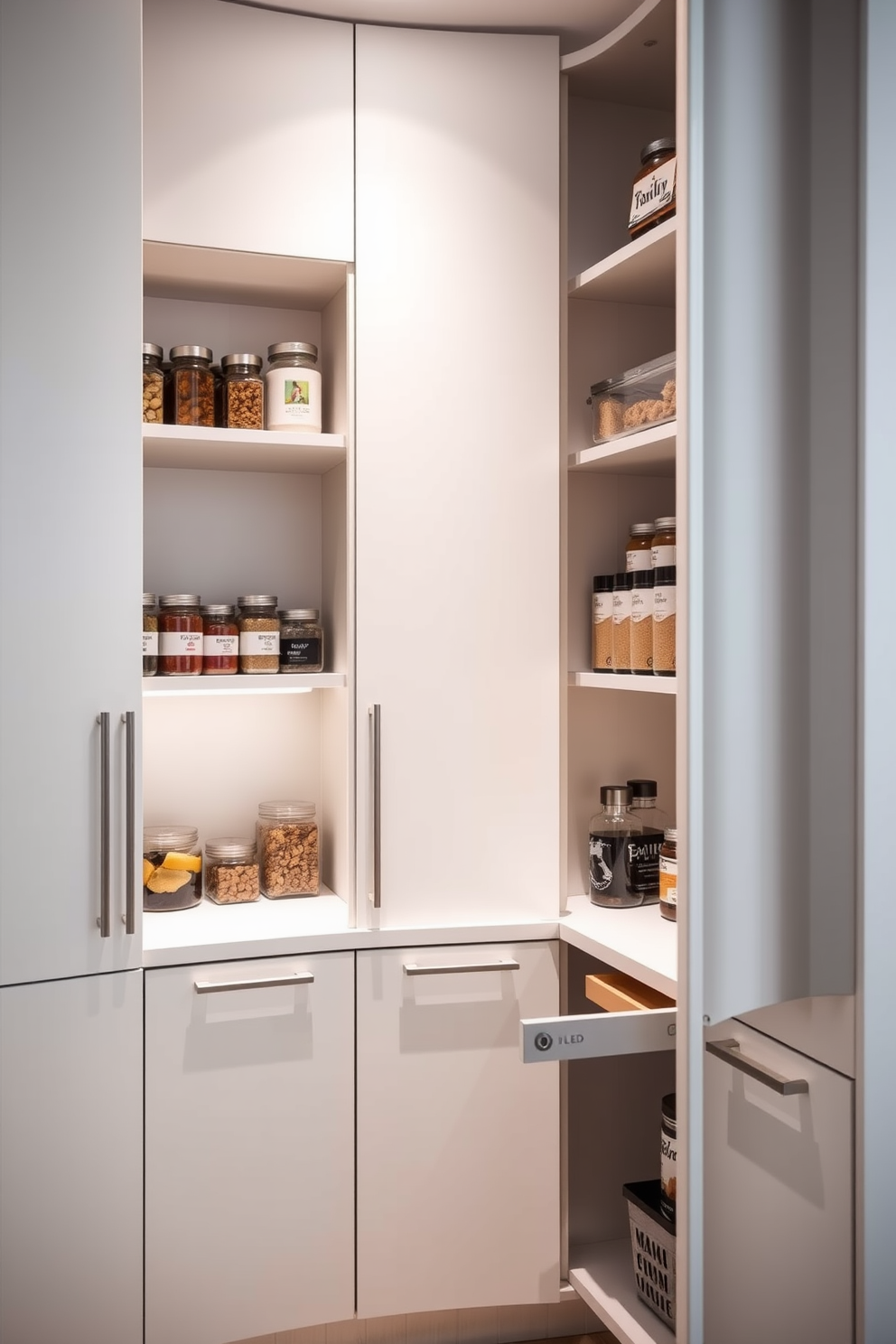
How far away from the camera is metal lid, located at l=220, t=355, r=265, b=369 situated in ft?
6.23

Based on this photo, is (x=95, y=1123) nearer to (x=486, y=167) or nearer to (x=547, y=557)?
(x=547, y=557)

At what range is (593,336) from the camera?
219 cm

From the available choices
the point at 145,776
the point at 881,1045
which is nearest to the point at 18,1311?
the point at 145,776

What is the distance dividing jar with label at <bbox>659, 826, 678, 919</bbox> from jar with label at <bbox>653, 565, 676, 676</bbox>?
332 millimetres

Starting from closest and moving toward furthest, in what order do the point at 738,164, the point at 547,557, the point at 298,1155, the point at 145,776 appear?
1. the point at 738,164
2. the point at 298,1155
3. the point at 547,557
4. the point at 145,776

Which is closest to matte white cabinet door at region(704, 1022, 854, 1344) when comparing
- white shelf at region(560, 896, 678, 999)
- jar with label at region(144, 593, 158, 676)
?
white shelf at region(560, 896, 678, 999)

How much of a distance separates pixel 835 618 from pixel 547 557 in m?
0.86

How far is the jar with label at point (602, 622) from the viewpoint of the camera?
2.00 meters

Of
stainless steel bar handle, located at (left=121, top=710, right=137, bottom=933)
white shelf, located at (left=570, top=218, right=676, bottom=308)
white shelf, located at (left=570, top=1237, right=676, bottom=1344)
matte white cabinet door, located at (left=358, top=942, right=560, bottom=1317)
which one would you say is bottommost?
white shelf, located at (left=570, top=1237, right=676, bottom=1344)

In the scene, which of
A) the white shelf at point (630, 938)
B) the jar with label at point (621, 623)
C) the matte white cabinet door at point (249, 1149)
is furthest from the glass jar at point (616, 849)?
the matte white cabinet door at point (249, 1149)

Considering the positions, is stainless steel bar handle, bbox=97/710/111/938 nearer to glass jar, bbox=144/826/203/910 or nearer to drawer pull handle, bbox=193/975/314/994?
drawer pull handle, bbox=193/975/314/994

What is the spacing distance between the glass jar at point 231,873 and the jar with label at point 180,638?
356 millimetres

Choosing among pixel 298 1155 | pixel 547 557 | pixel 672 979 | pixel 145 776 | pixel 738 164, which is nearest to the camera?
pixel 738 164

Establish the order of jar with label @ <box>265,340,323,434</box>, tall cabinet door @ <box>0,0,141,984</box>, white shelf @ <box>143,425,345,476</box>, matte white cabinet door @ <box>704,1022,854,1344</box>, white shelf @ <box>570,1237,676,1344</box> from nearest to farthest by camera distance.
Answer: matte white cabinet door @ <box>704,1022,854,1344</box>
tall cabinet door @ <box>0,0,141,984</box>
white shelf @ <box>570,1237,676,1344</box>
white shelf @ <box>143,425,345,476</box>
jar with label @ <box>265,340,323,434</box>
